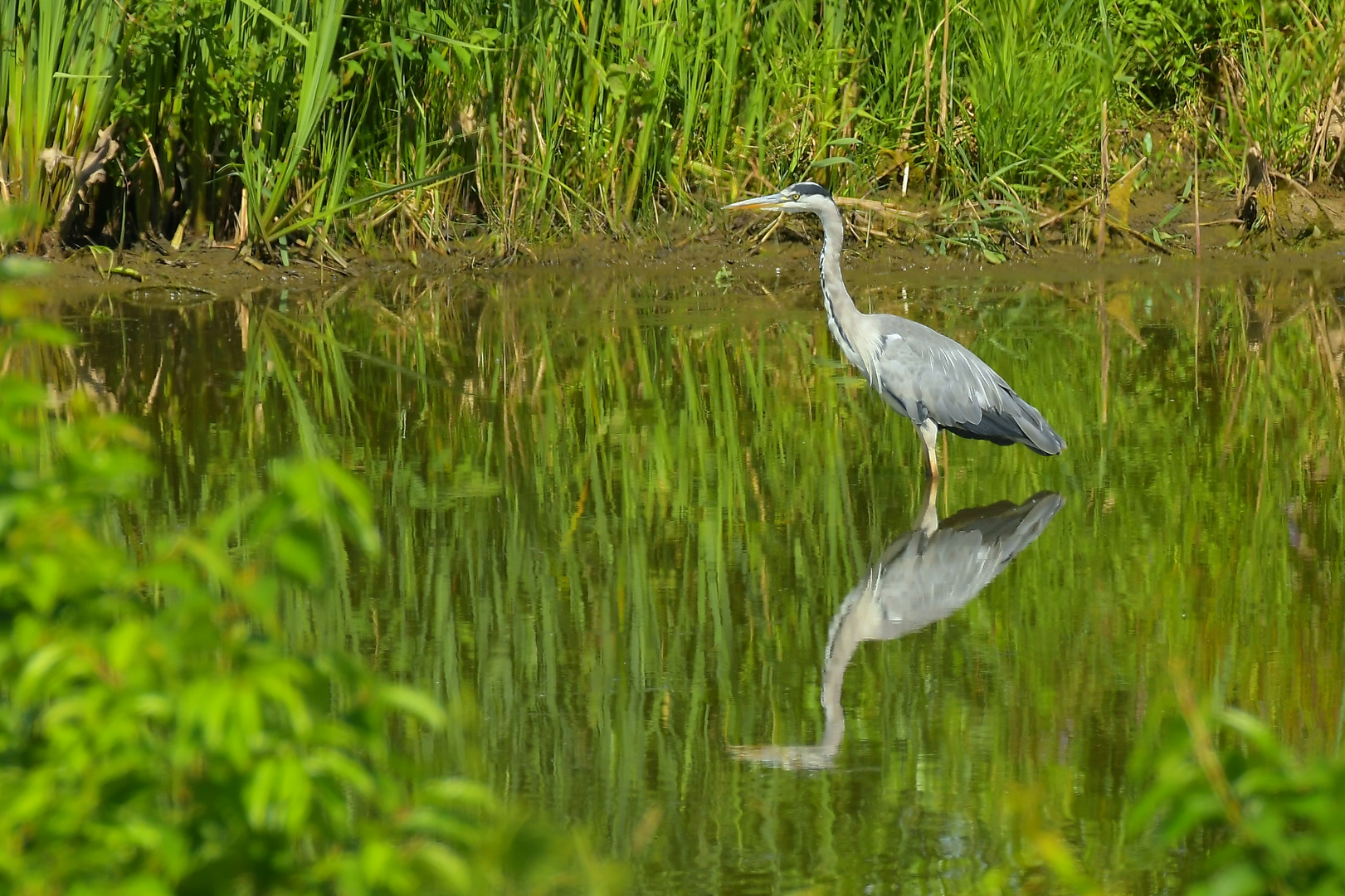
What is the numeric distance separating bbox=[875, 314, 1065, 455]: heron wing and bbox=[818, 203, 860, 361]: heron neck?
250 millimetres

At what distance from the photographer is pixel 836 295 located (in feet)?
24.2

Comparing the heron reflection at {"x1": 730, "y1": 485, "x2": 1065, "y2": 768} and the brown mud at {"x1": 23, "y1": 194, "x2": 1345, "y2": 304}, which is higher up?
the brown mud at {"x1": 23, "y1": 194, "x2": 1345, "y2": 304}

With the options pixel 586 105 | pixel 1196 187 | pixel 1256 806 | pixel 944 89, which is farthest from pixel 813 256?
pixel 1256 806

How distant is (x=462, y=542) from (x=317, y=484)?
390 centimetres

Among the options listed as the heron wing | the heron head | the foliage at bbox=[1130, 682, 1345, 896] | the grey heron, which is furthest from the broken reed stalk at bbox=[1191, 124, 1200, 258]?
the foliage at bbox=[1130, 682, 1345, 896]

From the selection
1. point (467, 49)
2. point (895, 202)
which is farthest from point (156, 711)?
point (895, 202)

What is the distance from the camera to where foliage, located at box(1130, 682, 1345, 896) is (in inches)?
75.6

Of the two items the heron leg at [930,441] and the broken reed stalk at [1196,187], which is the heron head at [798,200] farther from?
the broken reed stalk at [1196,187]

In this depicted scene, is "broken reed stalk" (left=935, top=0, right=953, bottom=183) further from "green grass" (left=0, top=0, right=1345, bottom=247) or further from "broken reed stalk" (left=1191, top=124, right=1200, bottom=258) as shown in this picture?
"broken reed stalk" (left=1191, top=124, right=1200, bottom=258)

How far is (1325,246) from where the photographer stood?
11852mm

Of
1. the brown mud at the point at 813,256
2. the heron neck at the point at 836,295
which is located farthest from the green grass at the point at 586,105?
the heron neck at the point at 836,295

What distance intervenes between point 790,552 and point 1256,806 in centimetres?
385

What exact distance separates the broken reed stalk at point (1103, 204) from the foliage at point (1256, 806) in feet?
32.5

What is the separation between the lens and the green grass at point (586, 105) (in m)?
10.4
